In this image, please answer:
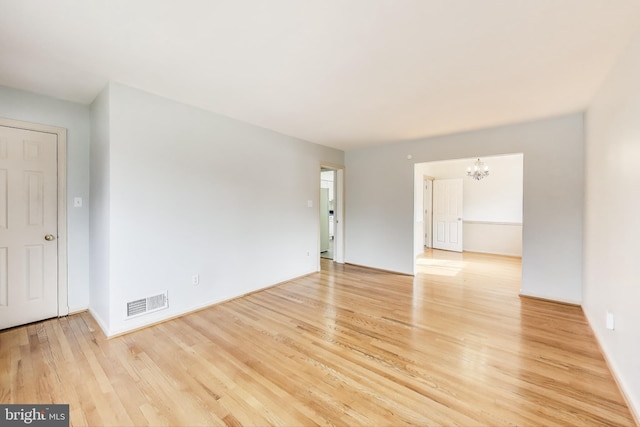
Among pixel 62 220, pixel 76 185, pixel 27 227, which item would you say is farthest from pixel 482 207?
pixel 27 227

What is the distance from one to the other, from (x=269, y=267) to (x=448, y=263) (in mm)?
4046

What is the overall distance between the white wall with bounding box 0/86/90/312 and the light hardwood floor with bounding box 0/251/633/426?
0.33m

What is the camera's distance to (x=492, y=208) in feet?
22.6

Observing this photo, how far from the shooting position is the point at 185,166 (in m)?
3.02

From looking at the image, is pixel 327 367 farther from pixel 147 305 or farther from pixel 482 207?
pixel 482 207

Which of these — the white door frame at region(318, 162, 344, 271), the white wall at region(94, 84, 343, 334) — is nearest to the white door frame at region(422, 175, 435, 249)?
Result: the white door frame at region(318, 162, 344, 271)

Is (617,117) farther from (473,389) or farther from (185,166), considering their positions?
(185,166)

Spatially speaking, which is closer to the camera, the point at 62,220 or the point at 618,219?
the point at 618,219

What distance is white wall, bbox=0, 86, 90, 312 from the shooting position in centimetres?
289

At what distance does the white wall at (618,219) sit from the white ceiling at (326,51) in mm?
300

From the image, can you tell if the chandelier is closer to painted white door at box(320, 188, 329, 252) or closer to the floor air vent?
painted white door at box(320, 188, 329, 252)

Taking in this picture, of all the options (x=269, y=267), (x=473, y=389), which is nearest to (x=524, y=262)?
(x=473, y=389)

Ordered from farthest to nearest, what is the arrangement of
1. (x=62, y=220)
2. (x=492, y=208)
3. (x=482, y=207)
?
(x=482, y=207), (x=492, y=208), (x=62, y=220)

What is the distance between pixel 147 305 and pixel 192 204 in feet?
3.85
